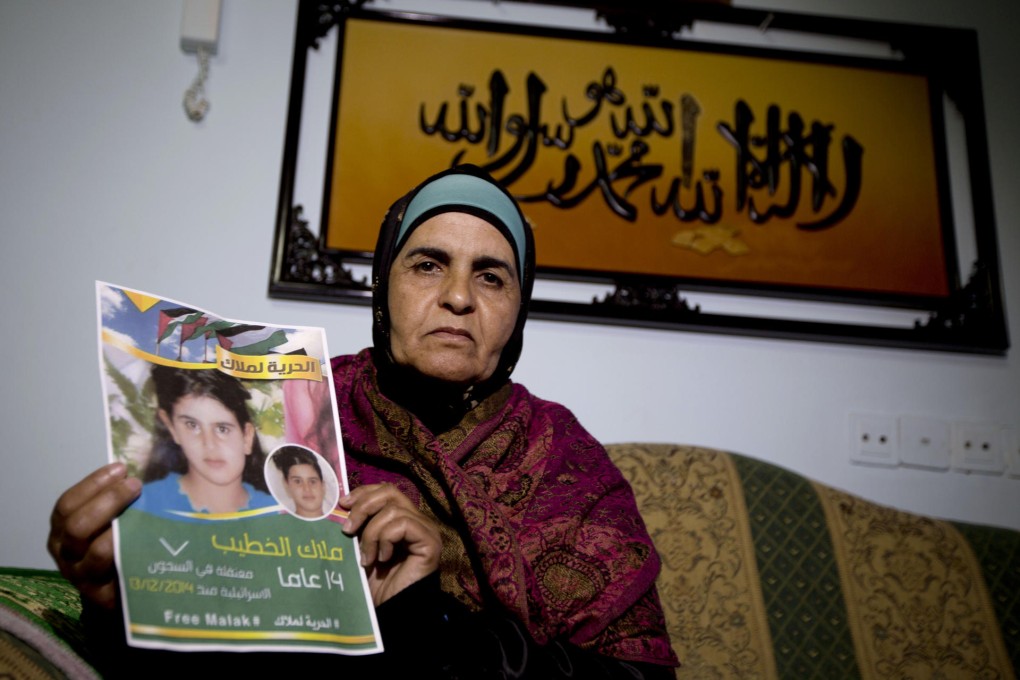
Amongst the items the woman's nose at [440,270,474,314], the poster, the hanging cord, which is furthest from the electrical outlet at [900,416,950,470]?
the hanging cord

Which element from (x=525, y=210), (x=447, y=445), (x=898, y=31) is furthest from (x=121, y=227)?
(x=898, y=31)

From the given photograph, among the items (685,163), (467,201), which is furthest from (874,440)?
(467,201)

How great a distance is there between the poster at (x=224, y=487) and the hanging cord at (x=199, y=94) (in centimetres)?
120

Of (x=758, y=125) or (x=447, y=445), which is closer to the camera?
(x=447, y=445)

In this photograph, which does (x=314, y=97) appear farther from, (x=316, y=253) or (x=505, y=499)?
(x=505, y=499)

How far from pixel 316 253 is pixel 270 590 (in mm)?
1126

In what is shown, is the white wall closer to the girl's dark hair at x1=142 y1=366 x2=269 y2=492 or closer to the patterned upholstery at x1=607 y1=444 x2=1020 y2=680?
the patterned upholstery at x1=607 y1=444 x2=1020 y2=680

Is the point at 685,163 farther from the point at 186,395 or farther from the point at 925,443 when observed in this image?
the point at 186,395

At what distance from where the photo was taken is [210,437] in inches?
29.2

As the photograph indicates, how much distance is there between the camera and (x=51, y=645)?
806mm

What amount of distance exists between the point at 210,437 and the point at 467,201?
1.84 ft

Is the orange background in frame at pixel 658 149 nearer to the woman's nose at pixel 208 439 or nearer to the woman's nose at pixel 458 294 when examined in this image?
the woman's nose at pixel 458 294

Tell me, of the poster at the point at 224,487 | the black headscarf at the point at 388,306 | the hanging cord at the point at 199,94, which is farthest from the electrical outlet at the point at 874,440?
the hanging cord at the point at 199,94

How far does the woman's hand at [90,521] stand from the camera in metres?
0.70
